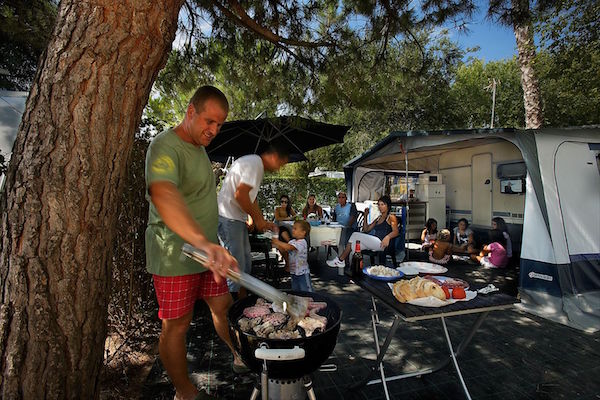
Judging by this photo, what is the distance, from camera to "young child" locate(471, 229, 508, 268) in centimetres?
607

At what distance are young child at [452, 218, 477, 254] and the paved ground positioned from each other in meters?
3.22

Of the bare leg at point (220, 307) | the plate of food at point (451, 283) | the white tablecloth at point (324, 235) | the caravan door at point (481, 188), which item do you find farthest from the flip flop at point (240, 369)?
the caravan door at point (481, 188)

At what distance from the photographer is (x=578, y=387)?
94.6 inches

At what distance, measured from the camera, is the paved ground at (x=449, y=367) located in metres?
2.34

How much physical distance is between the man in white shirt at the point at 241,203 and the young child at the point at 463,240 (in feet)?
18.6

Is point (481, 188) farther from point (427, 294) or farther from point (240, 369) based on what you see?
point (240, 369)

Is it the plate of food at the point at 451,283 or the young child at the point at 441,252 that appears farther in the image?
the young child at the point at 441,252

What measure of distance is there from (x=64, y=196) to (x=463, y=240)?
7.98 meters

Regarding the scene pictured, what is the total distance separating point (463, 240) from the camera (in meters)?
7.43

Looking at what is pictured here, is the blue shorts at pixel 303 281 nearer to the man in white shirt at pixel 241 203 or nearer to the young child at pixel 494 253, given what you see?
the man in white shirt at pixel 241 203

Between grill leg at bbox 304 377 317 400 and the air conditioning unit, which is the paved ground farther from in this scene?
the air conditioning unit

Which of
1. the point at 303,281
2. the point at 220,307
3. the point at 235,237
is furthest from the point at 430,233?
the point at 220,307

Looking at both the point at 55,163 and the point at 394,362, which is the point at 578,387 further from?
the point at 55,163

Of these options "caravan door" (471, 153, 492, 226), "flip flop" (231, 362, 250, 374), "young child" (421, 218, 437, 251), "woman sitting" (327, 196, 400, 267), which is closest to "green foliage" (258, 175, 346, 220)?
"young child" (421, 218, 437, 251)
